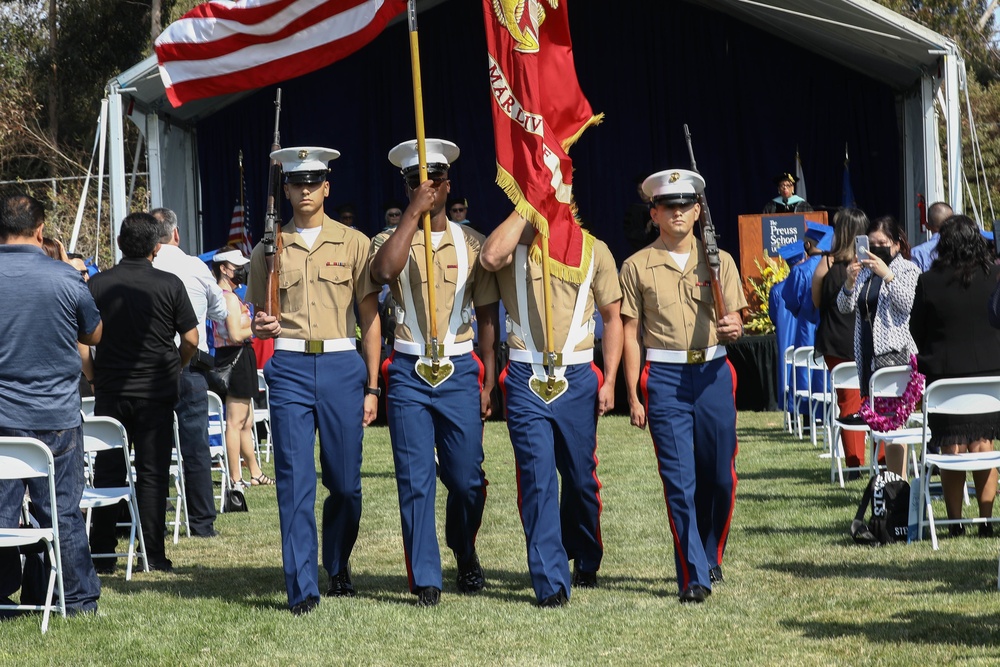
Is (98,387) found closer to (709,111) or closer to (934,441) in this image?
(934,441)

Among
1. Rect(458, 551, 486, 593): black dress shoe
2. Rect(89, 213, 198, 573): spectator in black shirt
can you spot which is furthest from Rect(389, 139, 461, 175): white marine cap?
Rect(458, 551, 486, 593): black dress shoe

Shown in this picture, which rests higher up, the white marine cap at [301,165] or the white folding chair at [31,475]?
the white marine cap at [301,165]

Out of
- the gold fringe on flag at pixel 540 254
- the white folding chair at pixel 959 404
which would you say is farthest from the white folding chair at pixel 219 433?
the white folding chair at pixel 959 404

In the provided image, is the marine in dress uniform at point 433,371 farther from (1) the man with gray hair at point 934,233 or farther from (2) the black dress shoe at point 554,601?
(1) the man with gray hair at point 934,233

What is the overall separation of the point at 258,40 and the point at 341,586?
297 centimetres

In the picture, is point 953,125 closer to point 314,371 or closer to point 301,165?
point 301,165

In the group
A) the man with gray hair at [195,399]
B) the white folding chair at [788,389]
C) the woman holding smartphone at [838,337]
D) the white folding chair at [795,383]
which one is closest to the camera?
the man with gray hair at [195,399]

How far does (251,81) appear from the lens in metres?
7.23

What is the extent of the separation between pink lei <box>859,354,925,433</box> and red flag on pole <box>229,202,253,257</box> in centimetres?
1207

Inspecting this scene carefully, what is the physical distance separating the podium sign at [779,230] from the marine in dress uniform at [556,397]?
30.5 ft

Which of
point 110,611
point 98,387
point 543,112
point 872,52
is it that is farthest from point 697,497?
point 872,52

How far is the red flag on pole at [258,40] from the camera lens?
691 cm

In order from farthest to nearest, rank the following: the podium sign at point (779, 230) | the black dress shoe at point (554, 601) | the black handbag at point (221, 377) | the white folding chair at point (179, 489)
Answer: the podium sign at point (779, 230), the black handbag at point (221, 377), the white folding chair at point (179, 489), the black dress shoe at point (554, 601)

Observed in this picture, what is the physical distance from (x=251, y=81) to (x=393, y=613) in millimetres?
3006
